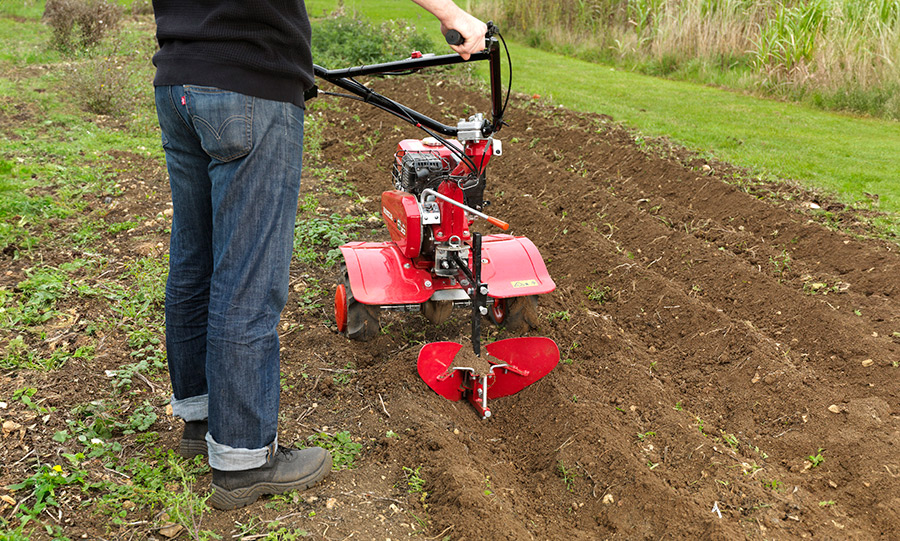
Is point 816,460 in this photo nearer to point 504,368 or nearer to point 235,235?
point 504,368

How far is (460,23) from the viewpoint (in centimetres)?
249

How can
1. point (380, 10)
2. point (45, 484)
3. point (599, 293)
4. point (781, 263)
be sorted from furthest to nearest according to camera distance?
point (380, 10) → point (781, 263) → point (599, 293) → point (45, 484)

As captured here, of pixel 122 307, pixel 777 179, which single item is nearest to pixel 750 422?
pixel 122 307

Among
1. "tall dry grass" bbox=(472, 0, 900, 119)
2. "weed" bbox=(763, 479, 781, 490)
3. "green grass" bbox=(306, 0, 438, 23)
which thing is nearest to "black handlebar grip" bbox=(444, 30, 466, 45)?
"weed" bbox=(763, 479, 781, 490)

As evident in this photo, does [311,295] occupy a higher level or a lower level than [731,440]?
lower

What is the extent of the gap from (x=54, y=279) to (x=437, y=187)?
2.43 metres

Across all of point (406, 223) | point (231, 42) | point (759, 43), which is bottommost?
point (406, 223)

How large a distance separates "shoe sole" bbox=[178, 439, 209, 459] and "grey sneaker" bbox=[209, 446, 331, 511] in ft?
1.05

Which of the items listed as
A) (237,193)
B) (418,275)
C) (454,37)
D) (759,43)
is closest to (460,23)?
(454,37)

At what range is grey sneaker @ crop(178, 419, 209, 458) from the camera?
9.32ft

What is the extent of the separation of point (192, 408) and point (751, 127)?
7774 mm

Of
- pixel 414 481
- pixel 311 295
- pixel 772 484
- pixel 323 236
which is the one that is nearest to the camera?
pixel 414 481

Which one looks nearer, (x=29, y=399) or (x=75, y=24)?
(x=29, y=399)

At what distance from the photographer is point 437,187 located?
12.7 ft
